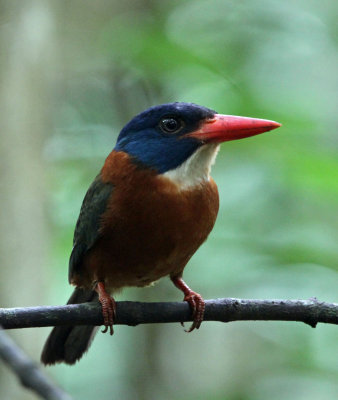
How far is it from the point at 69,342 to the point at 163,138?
49.6 inches

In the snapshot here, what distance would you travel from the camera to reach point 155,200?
316cm

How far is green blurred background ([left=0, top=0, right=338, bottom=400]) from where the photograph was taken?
439 cm

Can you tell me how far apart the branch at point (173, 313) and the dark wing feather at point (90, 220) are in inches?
19.8

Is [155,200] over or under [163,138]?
under

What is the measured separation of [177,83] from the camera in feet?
17.3

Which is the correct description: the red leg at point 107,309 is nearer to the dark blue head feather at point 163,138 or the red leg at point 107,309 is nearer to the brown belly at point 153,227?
the brown belly at point 153,227

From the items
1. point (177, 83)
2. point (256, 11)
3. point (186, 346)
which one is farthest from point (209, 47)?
point (186, 346)

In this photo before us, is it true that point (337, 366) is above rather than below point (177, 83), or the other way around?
below

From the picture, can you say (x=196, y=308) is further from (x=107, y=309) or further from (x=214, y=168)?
(x=214, y=168)

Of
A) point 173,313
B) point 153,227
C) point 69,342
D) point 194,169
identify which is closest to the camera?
point 173,313

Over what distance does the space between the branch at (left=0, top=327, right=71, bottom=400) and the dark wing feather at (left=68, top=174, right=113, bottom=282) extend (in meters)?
2.00

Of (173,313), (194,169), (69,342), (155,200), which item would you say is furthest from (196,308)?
(69,342)

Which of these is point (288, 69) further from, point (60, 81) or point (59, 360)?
point (59, 360)

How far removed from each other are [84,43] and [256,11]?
152 centimetres
